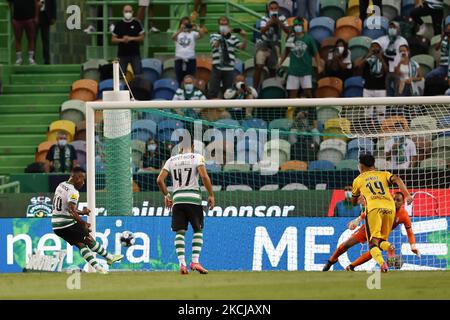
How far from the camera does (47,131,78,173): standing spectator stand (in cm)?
2658

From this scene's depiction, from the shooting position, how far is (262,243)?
22.9 m

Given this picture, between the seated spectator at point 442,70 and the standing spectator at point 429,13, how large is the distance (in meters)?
0.93

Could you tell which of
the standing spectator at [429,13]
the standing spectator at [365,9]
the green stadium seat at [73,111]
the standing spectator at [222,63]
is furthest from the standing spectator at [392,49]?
the green stadium seat at [73,111]

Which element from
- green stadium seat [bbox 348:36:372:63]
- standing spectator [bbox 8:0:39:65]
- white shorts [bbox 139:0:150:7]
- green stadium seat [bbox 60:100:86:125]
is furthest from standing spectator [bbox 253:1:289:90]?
standing spectator [bbox 8:0:39:65]

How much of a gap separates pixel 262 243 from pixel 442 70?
6645 millimetres

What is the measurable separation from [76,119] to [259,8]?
17.2 ft

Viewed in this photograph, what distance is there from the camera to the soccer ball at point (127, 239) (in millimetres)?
21061

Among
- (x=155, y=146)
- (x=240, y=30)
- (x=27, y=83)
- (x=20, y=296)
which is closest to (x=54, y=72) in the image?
(x=27, y=83)

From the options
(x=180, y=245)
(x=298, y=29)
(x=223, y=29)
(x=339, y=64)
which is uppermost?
(x=223, y=29)

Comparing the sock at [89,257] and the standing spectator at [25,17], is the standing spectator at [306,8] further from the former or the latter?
the sock at [89,257]

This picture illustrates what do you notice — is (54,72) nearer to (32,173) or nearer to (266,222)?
(32,173)

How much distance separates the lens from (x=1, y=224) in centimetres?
2370

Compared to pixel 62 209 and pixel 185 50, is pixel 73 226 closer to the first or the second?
pixel 62 209

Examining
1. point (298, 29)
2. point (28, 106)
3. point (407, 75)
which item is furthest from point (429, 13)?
point (28, 106)
